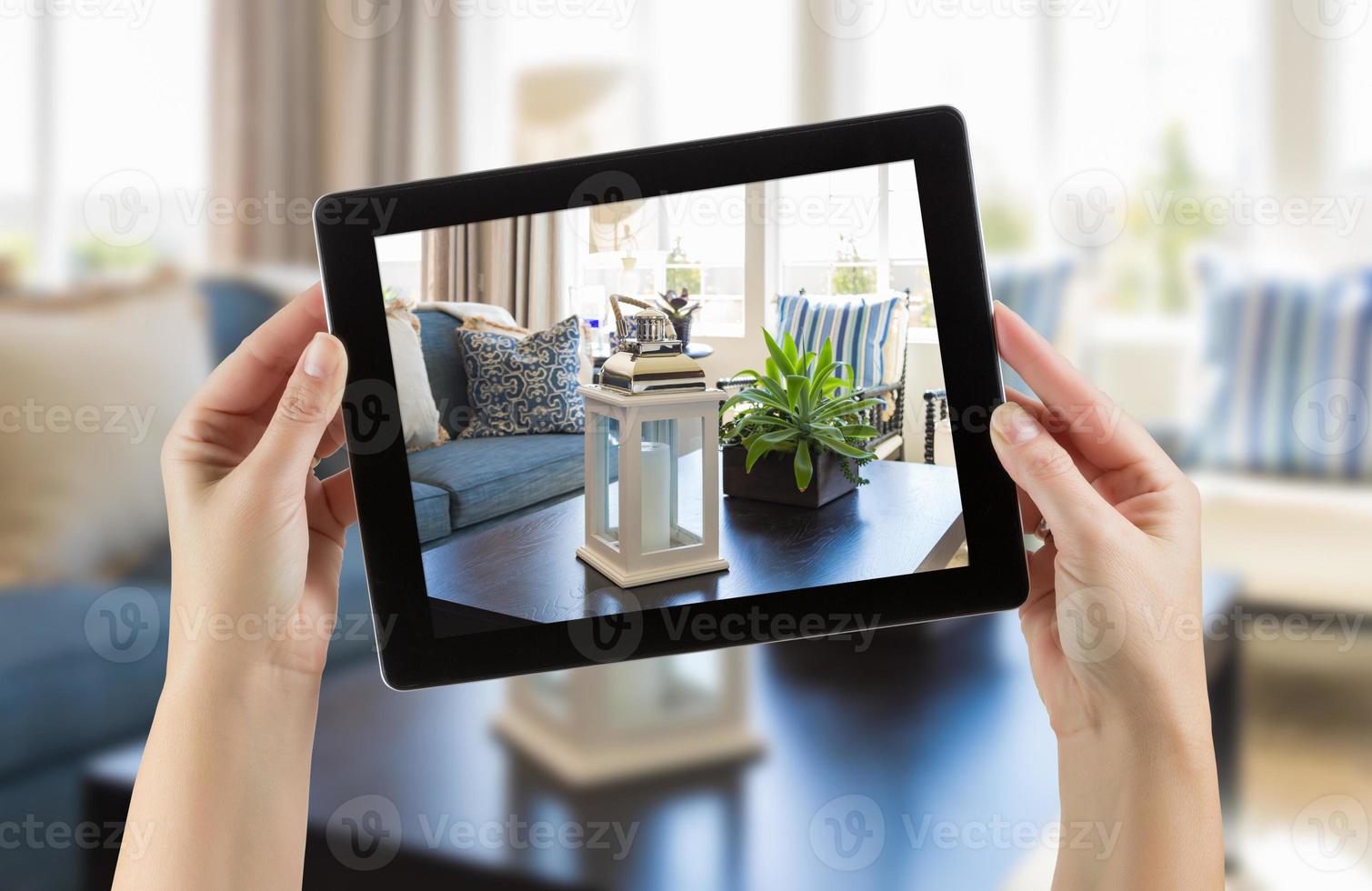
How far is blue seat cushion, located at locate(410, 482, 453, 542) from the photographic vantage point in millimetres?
651

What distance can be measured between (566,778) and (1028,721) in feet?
2.63

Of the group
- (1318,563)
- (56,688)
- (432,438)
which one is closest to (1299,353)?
(1318,563)

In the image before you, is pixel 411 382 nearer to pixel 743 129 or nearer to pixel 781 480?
pixel 781 480

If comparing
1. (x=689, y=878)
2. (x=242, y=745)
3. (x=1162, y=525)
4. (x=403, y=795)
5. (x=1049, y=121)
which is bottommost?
(x=689, y=878)

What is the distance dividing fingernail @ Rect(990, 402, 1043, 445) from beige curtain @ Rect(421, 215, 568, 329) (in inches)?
12.3

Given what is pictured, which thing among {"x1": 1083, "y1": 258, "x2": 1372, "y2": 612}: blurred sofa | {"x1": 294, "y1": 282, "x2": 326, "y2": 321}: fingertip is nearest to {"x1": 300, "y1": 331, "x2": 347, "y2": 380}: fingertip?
{"x1": 294, "y1": 282, "x2": 326, "y2": 321}: fingertip

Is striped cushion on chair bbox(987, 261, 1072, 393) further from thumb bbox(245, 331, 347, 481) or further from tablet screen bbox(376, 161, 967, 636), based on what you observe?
thumb bbox(245, 331, 347, 481)

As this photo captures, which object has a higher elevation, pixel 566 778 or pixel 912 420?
pixel 912 420

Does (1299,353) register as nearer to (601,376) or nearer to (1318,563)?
(1318,563)

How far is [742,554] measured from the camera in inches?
26.1

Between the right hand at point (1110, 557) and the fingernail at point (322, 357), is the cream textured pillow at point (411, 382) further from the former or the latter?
the right hand at point (1110, 557)

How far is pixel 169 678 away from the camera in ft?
2.12

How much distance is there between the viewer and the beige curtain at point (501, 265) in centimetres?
64

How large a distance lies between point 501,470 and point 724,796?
1.01 meters
